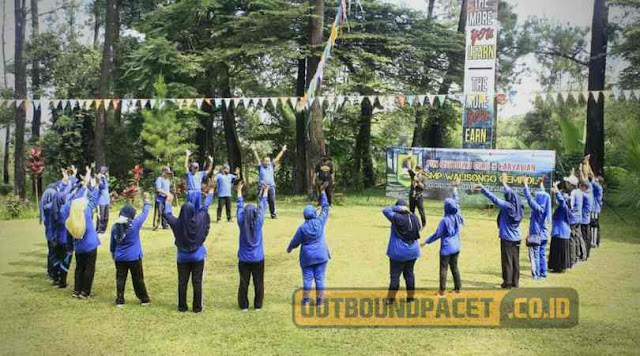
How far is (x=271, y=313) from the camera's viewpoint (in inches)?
297

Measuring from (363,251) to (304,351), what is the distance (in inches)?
220

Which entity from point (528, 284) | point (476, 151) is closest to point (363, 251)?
point (528, 284)

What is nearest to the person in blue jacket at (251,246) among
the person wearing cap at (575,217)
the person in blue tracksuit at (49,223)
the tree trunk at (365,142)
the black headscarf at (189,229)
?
the black headscarf at (189,229)

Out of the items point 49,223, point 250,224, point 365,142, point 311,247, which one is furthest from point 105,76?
point 311,247

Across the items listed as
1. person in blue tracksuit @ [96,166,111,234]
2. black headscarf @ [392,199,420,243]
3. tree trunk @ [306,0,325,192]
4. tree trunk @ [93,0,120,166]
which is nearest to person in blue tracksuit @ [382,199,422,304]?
black headscarf @ [392,199,420,243]

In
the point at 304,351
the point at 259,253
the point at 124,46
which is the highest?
the point at 124,46

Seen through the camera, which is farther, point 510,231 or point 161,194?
point 161,194

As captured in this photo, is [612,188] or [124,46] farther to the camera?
[124,46]

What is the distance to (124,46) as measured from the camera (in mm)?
27344

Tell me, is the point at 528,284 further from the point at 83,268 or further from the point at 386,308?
the point at 83,268

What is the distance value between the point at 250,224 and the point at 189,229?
2.49 ft

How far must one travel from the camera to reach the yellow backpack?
7.96 meters

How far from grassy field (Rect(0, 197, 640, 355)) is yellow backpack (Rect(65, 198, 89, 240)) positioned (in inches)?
39.5

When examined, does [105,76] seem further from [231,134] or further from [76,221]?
[76,221]
